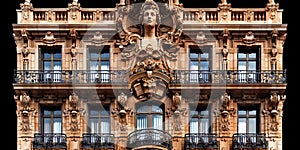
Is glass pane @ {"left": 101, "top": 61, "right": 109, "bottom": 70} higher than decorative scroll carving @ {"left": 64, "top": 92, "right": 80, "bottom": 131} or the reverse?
higher

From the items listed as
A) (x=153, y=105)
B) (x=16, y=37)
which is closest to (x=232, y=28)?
(x=153, y=105)

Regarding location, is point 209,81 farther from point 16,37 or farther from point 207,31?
point 16,37

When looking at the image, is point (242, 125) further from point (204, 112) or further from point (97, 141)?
point (97, 141)

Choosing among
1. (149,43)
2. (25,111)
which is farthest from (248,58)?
(25,111)

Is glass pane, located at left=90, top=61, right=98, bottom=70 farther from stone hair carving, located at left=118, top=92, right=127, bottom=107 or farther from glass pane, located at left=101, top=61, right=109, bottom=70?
stone hair carving, located at left=118, top=92, right=127, bottom=107

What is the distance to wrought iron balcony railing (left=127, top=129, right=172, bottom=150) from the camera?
64.5 meters

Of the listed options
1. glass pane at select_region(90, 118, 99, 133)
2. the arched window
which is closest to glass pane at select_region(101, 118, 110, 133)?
glass pane at select_region(90, 118, 99, 133)

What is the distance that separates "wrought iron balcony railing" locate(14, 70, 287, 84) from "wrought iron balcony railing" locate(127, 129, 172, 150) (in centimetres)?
277

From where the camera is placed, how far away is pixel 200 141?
2574 inches

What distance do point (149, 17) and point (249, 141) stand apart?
7.87m

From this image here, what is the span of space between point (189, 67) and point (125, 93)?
11.8 ft

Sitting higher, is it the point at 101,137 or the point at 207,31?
the point at 207,31

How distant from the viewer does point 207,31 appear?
220 feet

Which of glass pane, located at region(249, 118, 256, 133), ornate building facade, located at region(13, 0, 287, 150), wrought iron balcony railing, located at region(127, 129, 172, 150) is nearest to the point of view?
wrought iron balcony railing, located at region(127, 129, 172, 150)
